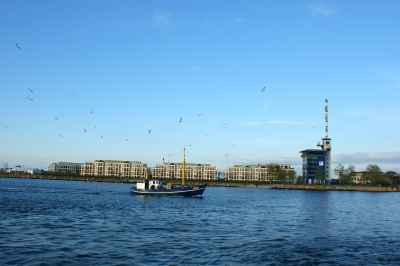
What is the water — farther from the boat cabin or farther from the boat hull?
the boat cabin

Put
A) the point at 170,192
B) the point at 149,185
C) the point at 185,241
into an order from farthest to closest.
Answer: the point at 149,185 → the point at 170,192 → the point at 185,241

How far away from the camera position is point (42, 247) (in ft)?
89.8

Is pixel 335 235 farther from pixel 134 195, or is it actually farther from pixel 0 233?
pixel 134 195

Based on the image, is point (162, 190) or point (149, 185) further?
point (149, 185)

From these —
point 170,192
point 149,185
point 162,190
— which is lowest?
point 170,192

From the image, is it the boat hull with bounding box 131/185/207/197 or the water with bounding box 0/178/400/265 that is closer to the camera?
the water with bounding box 0/178/400/265

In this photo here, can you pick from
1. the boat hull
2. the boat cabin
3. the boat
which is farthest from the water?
the boat cabin

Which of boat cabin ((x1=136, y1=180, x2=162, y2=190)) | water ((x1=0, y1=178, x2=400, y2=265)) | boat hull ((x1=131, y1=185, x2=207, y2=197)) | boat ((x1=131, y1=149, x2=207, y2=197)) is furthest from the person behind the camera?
boat cabin ((x1=136, y1=180, x2=162, y2=190))

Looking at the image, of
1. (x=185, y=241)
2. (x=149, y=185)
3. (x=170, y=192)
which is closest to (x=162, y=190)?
(x=170, y=192)

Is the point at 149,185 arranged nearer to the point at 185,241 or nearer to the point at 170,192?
the point at 170,192

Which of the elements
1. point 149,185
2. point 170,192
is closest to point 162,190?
point 170,192

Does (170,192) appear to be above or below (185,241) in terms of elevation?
above

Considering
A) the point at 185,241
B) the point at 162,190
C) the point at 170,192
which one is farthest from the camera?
the point at 162,190

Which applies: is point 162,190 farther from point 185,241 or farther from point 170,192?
point 185,241
